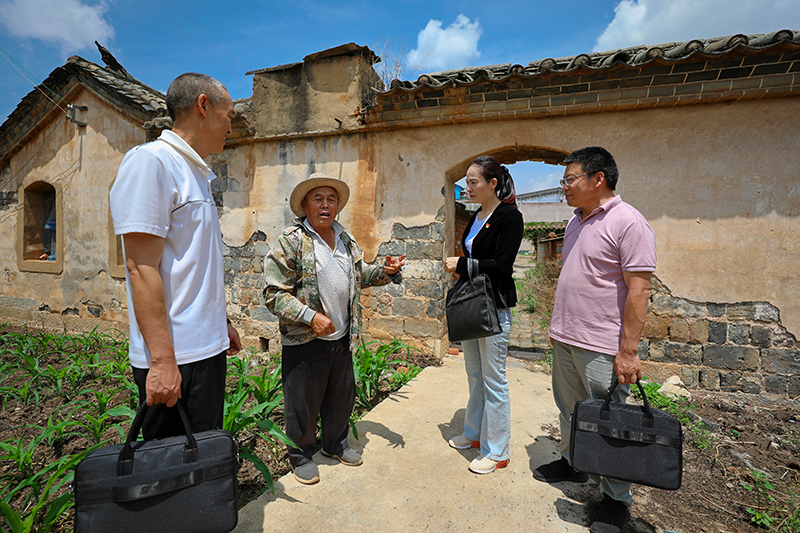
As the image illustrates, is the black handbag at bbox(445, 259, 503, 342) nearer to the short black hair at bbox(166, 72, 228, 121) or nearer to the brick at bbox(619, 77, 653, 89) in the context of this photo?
the short black hair at bbox(166, 72, 228, 121)

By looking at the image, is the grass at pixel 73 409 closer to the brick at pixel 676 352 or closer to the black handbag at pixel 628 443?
the black handbag at pixel 628 443

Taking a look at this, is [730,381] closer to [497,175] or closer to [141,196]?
[497,175]

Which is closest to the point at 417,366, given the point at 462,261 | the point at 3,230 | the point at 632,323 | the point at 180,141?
the point at 462,261

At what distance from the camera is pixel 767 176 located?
152 inches

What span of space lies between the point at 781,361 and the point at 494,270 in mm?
3741

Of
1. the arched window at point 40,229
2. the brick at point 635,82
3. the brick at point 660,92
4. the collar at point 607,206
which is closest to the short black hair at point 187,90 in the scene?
the collar at point 607,206

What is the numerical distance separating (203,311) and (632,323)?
198 centimetres

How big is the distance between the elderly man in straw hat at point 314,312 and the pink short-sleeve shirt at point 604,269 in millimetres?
1285

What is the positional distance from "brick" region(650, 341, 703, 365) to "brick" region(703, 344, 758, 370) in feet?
0.24

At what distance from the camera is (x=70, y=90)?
23.9 ft

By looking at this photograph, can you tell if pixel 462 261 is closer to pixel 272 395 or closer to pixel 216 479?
pixel 216 479

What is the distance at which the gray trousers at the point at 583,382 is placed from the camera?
1.97m

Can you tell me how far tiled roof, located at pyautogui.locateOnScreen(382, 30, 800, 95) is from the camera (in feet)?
11.5

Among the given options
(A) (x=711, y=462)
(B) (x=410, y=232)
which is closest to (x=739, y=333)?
(A) (x=711, y=462)
